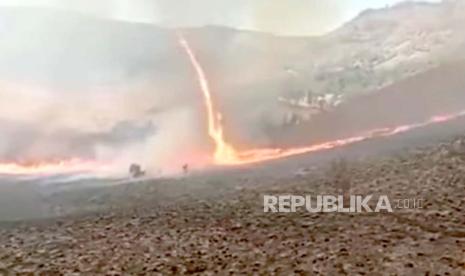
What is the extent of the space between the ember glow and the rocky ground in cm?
824

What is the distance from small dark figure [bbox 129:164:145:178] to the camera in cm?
2493

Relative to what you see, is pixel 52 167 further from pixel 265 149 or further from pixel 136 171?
pixel 265 149

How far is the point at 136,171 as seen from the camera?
25328 mm

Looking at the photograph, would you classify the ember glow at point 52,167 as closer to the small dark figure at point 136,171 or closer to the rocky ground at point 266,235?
the small dark figure at point 136,171

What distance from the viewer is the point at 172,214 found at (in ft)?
55.8

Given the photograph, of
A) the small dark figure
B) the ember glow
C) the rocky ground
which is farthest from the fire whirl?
the rocky ground

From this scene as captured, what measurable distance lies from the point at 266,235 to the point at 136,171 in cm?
1191

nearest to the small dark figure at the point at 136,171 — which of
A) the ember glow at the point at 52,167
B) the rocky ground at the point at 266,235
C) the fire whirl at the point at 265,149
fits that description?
the ember glow at the point at 52,167

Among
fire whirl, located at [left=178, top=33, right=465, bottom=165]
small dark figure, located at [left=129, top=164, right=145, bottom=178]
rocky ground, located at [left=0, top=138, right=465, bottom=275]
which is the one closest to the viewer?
rocky ground, located at [left=0, top=138, right=465, bottom=275]

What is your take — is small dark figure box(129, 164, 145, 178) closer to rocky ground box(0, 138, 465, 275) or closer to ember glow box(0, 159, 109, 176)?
ember glow box(0, 159, 109, 176)

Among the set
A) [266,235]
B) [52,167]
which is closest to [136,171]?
[52,167]

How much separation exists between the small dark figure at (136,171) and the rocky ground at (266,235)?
16.7 ft

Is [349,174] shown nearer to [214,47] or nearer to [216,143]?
[216,143]

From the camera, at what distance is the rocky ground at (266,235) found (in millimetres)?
12000
